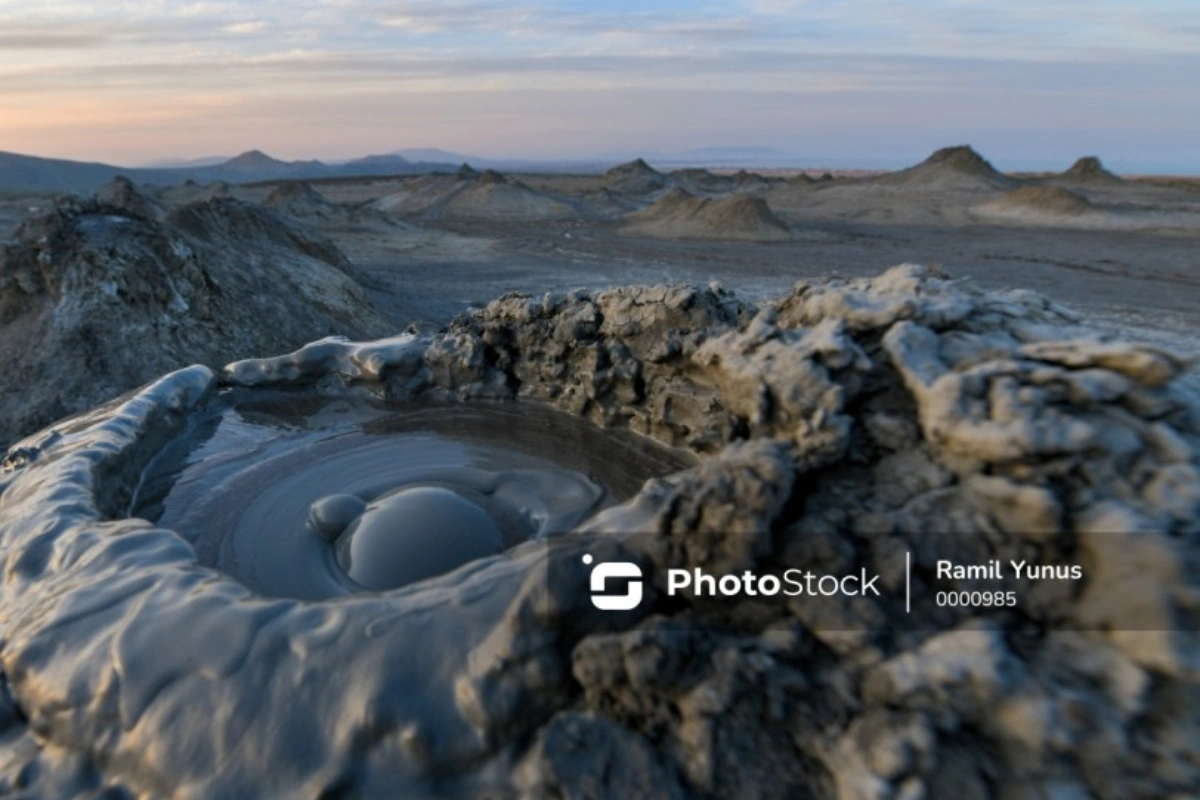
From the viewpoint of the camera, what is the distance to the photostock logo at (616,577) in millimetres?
1690

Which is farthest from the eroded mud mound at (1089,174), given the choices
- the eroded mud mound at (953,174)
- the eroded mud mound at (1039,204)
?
the eroded mud mound at (1039,204)

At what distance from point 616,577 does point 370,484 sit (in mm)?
1580

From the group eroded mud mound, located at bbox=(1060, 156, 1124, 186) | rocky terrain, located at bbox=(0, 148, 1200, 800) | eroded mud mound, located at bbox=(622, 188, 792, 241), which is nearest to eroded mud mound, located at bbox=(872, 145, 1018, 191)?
eroded mud mound, located at bbox=(1060, 156, 1124, 186)

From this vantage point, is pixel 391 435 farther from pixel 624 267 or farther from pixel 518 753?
pixel 624 267

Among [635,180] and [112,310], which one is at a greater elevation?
[635,180]

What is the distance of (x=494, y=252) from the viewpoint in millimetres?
15234

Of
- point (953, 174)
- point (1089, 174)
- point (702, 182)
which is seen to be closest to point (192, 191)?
point (702, 182)

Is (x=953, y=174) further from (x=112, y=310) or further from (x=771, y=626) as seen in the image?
(x=771, y=626)

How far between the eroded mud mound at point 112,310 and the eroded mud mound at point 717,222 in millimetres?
10671

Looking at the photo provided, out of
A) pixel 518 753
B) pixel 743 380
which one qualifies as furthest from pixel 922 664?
pixel 743 380

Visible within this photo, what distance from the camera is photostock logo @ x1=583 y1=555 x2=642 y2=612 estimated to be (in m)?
1.69

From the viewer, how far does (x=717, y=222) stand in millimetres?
17125

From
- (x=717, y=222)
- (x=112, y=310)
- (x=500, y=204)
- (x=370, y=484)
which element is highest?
(x=500, y=204)

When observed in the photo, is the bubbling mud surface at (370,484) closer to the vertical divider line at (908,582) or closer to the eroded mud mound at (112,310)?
the vertical divider line at (908,582)
